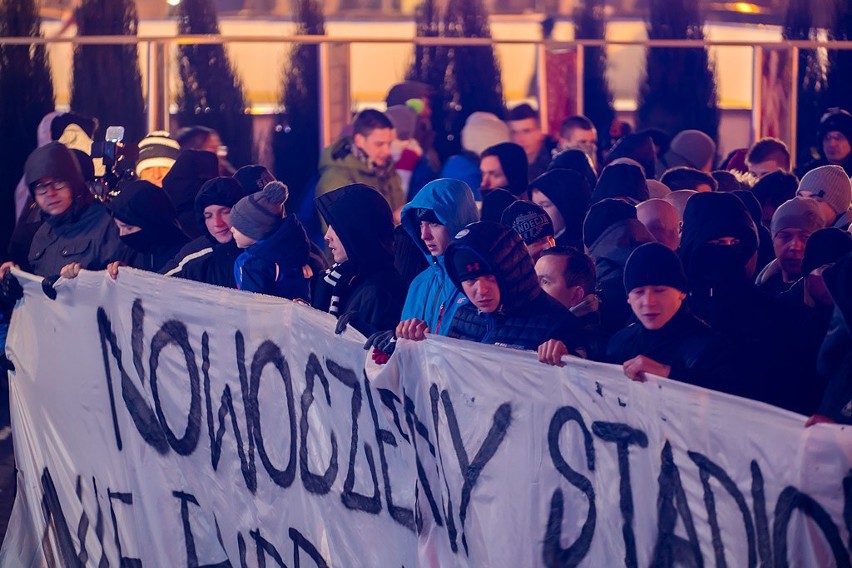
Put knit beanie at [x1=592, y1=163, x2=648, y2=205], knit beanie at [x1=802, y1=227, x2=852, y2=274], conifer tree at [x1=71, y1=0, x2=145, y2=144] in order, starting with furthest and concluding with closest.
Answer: conifer tree at [x1=71, y1=0, x2=145, y2=144] → knit beanie at [x1=592, y1=163, x2=648, y2=205] → knit beanie at [x1=802, y1=227, x2=852, y2=274]

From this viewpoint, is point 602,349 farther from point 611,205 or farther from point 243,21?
point 243,21

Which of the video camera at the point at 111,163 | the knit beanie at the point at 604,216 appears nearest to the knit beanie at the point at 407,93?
the video camera at the point at 111,163

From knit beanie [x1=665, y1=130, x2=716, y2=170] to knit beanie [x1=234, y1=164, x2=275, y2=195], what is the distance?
3576 mm

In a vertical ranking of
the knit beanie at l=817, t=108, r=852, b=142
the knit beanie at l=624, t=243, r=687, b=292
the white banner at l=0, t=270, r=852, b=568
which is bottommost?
the white banner at l=0, t=270, r=852, b=568

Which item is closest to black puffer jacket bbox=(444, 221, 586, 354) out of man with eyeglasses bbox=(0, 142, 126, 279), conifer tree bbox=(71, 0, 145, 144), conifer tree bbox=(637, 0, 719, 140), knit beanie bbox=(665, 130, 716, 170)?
man with eyeglasses bbox=(0, 142, 126, 279)

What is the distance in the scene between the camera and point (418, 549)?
5266 millimetres

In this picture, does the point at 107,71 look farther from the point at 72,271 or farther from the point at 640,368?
the point at 640,368

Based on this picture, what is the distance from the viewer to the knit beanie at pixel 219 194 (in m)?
7.84

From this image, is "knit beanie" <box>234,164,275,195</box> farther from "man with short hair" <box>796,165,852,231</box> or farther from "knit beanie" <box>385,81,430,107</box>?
"knit beanie" <box>385,81,430,107</box>

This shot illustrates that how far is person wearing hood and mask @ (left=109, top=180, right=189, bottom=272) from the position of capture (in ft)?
26.2

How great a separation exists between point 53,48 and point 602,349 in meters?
11.2

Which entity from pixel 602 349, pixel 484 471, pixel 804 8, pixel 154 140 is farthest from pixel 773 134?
pixel 484 471

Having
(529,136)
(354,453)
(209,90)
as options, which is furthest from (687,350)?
(209,90)

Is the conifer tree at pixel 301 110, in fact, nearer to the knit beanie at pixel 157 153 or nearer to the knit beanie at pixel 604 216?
the knit beanie at pixel 157 153
